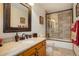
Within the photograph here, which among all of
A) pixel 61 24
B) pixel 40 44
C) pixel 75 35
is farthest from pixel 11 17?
pixel 75 35

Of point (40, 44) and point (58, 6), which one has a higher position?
point (58, 6)

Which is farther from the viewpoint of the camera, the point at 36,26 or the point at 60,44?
the point at 36,26

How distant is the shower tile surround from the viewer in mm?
1406

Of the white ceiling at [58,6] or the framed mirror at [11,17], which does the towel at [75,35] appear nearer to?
the white ceiling at [58,6]

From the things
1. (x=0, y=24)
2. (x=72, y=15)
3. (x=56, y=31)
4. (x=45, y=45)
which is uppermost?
(x=72, y=15)

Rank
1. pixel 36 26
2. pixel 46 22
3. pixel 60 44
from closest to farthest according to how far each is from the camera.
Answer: pixel 60 44, pixel 46 22, pixel 36 26

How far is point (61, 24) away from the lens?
144cm

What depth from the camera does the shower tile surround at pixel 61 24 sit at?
1.41 m

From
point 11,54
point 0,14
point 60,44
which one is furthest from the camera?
point 60,44

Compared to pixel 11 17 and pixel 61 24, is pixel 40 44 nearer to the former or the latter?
pixel 61 24

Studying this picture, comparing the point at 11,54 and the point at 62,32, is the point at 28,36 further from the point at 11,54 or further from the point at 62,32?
the point at 11,54

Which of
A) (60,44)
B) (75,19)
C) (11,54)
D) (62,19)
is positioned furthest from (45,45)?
(11,54)

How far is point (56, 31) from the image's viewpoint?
151 cm

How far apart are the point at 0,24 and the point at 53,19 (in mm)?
800
